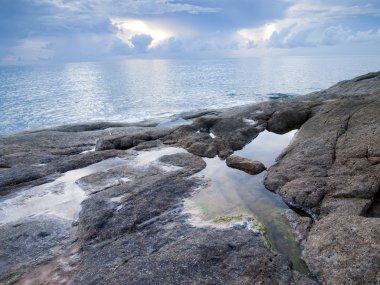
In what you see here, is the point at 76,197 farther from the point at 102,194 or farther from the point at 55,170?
the point at 55,170

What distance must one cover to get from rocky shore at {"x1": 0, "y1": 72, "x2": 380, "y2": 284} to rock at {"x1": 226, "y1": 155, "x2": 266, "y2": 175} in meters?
0.14

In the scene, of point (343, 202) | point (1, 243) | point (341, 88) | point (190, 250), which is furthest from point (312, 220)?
point (341, 88)

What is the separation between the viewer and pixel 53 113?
63219mm

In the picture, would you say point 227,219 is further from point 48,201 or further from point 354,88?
point 354,88

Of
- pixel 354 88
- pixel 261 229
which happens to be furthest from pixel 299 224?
pixel 354 88

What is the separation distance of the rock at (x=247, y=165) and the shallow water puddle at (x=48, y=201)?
8.76m

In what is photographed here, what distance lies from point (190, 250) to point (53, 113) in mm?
60331

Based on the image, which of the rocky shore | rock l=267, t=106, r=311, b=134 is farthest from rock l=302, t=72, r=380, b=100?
the rocky shore

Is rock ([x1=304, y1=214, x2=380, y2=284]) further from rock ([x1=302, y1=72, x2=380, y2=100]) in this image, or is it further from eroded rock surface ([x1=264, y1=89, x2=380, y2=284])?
rock ([x1=302, y1=72, x2=380, y2=100])

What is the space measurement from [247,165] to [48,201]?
10.9 meters

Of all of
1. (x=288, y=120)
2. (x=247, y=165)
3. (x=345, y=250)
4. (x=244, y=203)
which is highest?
(x=288, y=120)

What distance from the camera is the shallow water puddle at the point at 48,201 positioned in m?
14.4

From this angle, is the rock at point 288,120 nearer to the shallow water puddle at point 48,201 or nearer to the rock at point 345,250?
the rock at point 345,250

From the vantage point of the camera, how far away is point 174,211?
13.8 m
